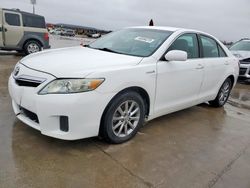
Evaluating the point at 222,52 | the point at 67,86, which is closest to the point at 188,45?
the point at 222,52

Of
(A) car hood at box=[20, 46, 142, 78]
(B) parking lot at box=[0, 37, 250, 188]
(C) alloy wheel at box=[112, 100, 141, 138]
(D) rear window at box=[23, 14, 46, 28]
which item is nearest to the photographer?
(B) parking lot at box=[0, 37, 250, 188]

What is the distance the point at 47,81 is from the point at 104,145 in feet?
3.52

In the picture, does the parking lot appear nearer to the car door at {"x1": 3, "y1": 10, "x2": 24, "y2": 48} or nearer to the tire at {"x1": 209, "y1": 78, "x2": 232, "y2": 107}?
the tire at {"x1": 209, "y1": 78, "x2": 232, "y2": 107}

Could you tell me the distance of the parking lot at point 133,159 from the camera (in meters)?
2.67

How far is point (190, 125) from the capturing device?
4457mm

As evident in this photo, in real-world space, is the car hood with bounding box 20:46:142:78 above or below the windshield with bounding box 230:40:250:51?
above

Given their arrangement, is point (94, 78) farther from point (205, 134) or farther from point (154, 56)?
point (205, 134)

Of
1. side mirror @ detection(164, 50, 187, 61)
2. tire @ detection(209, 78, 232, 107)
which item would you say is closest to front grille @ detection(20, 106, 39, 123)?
side mirror @ detection(164, 50, 187, 61)

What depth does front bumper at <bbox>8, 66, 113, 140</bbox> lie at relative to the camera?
2.83 meters

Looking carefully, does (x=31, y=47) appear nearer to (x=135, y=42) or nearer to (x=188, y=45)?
(x=135, y=42)

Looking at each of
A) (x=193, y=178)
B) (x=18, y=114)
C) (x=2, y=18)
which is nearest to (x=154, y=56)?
(x=193, y=178)

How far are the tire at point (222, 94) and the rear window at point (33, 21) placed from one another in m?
8.18

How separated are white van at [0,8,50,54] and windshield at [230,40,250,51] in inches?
305

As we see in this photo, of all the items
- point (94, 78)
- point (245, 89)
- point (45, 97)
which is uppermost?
point (94, 78)
